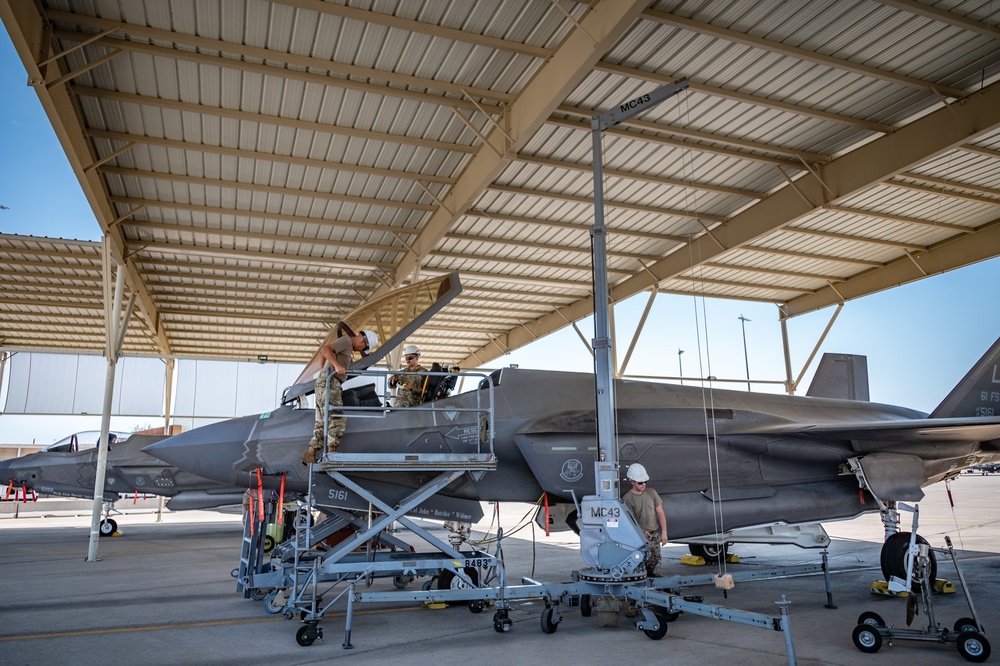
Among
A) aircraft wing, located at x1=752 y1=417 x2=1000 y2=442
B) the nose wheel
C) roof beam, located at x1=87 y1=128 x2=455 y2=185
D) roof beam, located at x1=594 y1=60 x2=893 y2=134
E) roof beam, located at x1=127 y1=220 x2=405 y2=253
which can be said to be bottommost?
the nose wheel

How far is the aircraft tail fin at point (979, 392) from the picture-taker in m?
10.1

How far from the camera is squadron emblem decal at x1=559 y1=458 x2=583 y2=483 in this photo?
290 inches

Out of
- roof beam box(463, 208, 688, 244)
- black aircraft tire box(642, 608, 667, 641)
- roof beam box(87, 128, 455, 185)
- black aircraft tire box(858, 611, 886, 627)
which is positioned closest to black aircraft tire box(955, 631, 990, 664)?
black aircraft tire box(858, 611, 886, 627)

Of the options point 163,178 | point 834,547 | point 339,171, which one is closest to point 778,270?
point 834,547

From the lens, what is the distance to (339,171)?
12.9m

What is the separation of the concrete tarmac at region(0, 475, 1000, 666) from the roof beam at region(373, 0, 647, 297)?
6799 millimetres

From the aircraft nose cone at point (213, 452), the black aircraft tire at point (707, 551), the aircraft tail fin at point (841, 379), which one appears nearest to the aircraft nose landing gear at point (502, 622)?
the aircraft nose cone at point (213, 452)

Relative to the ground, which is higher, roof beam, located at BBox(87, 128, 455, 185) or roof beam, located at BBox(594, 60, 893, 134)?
roof beam, located at BBox(594, 60, 893, 134)

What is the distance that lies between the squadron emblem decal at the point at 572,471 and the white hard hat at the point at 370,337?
2.57 m

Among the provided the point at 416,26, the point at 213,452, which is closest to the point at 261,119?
the point at 416,26

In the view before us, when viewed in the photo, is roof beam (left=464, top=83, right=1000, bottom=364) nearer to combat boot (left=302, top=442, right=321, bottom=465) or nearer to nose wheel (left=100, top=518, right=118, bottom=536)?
combat boot (left=302, top=442, right=321, bottom=465)

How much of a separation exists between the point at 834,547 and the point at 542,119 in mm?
10133

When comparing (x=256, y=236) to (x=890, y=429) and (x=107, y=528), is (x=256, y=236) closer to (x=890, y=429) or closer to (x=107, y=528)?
(x=107, y=528)

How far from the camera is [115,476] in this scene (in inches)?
643
